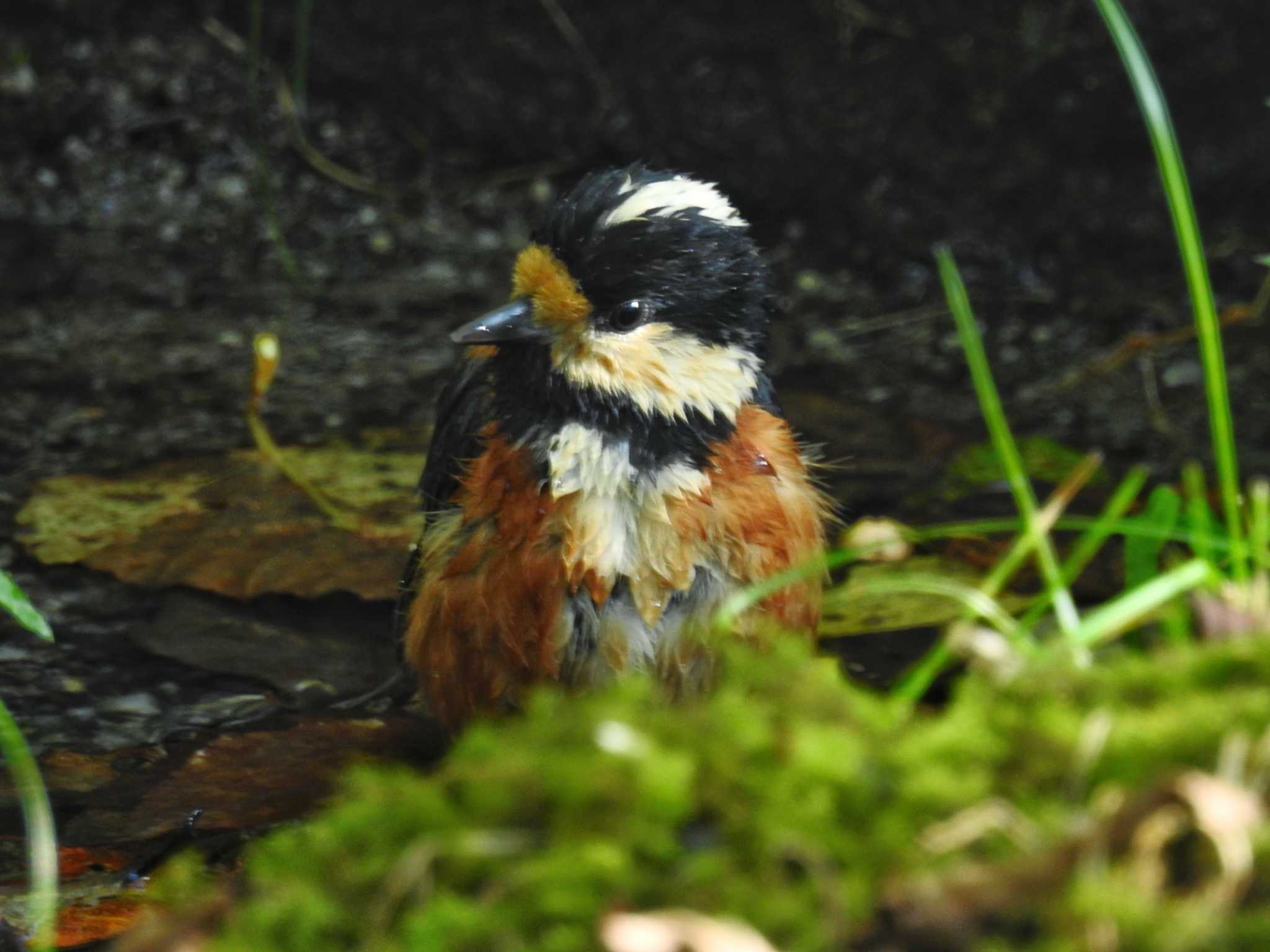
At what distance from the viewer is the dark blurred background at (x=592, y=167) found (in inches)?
175

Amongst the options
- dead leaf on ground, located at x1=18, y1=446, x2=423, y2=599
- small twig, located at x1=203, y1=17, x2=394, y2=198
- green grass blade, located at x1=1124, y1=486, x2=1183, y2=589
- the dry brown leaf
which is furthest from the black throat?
small twig, located at x1=203, y1=17, x2=394, y2=198

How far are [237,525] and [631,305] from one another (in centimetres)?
141

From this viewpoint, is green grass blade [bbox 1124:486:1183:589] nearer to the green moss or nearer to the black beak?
the green moss

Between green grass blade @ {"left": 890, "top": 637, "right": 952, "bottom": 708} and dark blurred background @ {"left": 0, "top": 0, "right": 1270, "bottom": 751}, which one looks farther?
dark blurred background @ {"left": 0, "top": 0, "right": 1270, "bottom": 751}

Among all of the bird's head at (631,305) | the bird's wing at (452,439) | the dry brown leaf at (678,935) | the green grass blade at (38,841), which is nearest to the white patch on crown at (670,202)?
the bird's head at (631,305)

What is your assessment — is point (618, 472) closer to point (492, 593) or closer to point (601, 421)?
point (601, 421)

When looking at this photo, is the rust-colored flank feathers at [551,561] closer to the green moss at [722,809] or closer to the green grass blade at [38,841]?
the green grass blade at [38,841]

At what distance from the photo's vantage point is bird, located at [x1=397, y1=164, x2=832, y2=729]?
2605mm

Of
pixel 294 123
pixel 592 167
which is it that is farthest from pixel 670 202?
pixel 294 123

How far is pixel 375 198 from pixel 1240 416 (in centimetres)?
290

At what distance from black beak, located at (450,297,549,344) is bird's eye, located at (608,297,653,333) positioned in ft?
0.38

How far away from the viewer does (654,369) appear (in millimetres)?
2623

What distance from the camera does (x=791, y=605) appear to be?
8.91 ft

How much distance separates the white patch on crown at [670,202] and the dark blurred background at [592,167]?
1.45 m
